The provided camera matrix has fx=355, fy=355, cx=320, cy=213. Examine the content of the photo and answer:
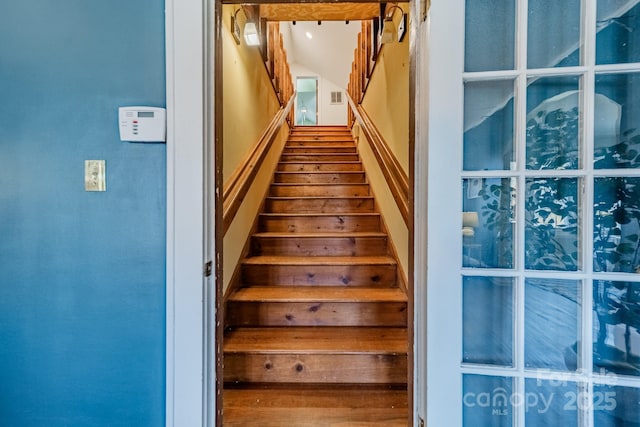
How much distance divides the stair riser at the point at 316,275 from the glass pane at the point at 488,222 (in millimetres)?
1412

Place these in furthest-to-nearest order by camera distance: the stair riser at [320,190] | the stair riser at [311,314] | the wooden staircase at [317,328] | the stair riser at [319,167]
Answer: the stair riser at [319,167] < the stair riser at [320,190] < the stair riser at [311,314] < the wooden staircase at [317,328]

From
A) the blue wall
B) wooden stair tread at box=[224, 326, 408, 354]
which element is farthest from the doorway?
the blue wall

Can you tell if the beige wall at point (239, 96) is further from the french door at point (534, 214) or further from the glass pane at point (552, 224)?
the glass pane at point (552, 224)

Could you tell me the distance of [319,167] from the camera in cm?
417

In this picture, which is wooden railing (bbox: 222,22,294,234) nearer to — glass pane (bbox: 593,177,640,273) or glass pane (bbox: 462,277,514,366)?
glass pane (bbox: 462,277,514,366)

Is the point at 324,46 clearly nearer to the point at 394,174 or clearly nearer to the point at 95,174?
the point at 394,174

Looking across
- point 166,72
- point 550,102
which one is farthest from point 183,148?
point 550,102

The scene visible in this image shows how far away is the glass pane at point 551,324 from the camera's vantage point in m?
1.18

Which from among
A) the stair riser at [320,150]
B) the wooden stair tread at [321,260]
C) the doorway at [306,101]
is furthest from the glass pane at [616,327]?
the doorway at [306,101]

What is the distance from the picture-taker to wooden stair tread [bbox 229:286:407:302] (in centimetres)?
233

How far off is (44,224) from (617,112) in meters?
2.03

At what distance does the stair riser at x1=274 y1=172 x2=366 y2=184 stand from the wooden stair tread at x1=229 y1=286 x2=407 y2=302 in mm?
1628

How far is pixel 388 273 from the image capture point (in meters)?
2.61

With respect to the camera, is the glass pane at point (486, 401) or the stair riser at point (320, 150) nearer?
the glass pane at point (486, 401)
